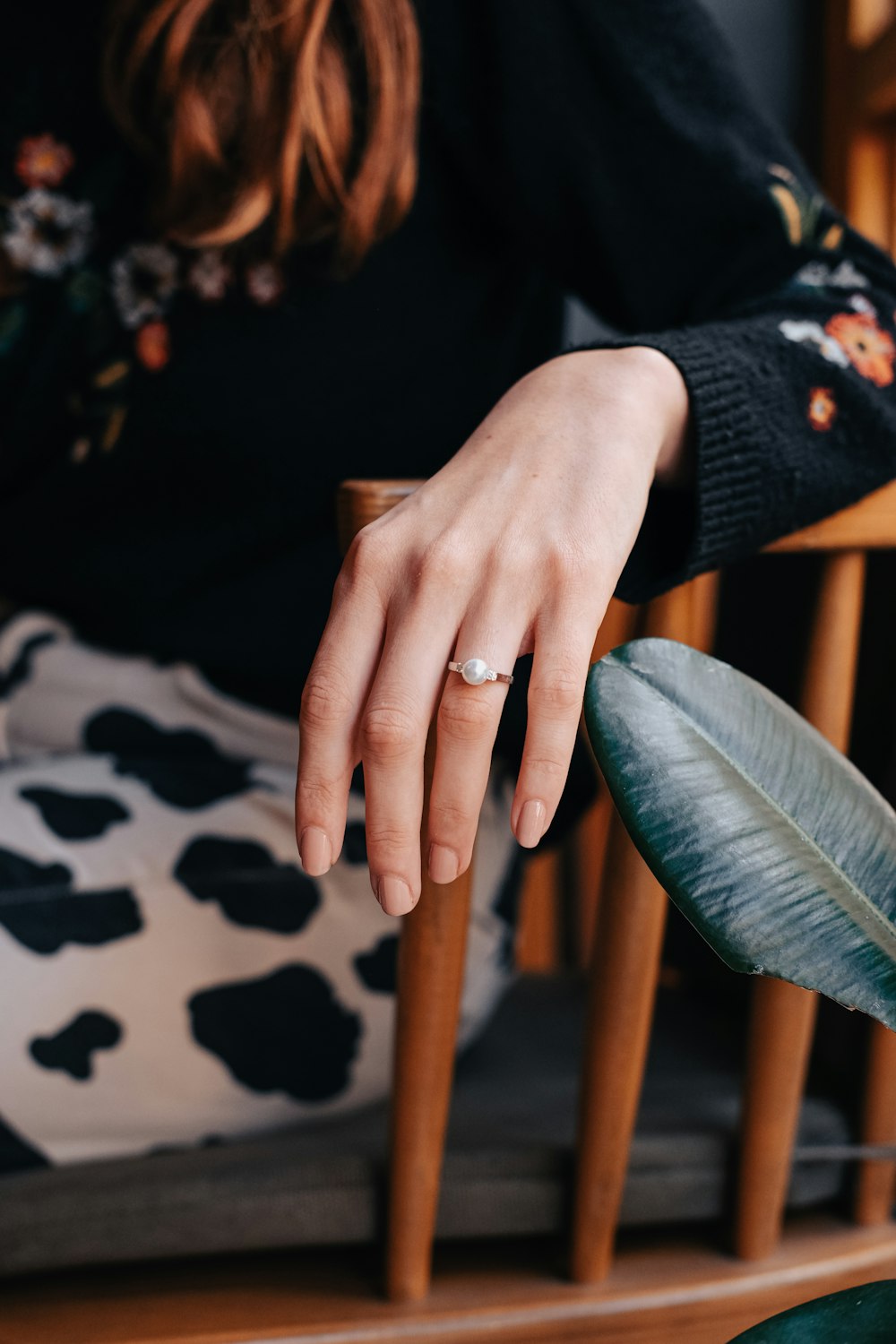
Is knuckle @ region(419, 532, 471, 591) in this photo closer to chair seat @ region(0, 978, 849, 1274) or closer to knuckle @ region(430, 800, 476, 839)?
knuckle @ region(430, 800, 476, 839)

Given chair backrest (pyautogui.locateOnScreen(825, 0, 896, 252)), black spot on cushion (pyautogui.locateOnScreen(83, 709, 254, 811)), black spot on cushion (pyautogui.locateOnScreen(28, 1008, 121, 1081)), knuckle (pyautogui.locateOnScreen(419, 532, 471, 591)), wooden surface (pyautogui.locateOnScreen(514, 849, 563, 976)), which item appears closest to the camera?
knuckle (pyautogui.locateOnScreen(419, 532, 471, 591))

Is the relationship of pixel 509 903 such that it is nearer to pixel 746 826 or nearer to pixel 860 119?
pixel 746 826

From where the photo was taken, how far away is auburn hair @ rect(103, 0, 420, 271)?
605 millimetres

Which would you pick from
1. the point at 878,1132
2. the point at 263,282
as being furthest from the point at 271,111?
the point at 878,1132

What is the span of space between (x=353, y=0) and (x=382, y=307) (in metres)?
0.18

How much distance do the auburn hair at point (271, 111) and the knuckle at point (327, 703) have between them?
42 centimetres

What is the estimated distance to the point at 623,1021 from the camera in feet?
1.68

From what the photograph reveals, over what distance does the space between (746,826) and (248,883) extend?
41 centimetres

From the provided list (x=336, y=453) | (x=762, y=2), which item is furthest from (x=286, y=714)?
(x=762, y=2)

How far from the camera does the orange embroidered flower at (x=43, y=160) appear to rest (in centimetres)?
71

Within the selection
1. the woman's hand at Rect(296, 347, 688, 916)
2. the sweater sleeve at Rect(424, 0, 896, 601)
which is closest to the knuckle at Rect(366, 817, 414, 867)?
the woman's hand at Rect(296, 347, 688, 916)

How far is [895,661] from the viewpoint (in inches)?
24.6

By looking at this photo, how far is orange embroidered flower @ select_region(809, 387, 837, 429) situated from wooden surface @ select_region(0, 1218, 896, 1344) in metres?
0.45

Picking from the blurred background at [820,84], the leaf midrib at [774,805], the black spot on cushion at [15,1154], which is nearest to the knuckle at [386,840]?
the leaf midrib at [774,805]
